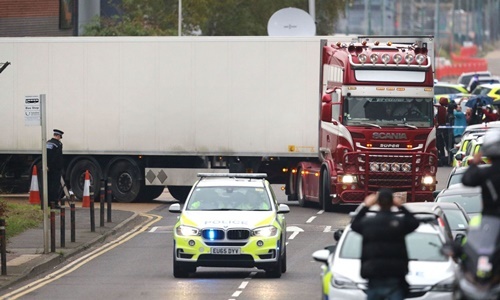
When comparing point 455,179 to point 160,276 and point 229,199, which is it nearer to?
Result: point 229,199

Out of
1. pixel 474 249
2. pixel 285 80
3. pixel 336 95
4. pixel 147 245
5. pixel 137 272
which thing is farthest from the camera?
pixel 285 80

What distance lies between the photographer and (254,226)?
74.8ft

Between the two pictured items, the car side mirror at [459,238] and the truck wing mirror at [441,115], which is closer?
the car side mirror at [459,238]

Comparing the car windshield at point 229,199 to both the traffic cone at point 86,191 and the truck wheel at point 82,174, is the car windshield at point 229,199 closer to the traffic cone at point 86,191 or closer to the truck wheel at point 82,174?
the traffic cone at point 86,191

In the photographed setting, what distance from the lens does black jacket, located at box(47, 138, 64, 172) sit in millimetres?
34688

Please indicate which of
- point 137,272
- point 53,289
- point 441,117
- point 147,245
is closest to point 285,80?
point 441,117

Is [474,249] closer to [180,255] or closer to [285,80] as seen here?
[180,255]

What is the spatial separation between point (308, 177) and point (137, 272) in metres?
11.7

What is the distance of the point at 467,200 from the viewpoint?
25.7 m

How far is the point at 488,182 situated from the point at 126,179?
2497 centimetres

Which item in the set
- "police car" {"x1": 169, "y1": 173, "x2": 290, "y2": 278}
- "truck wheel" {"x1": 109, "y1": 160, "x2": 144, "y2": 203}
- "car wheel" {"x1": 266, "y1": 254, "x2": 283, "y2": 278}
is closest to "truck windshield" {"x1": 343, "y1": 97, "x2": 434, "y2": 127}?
"truck wheel" {"x1": 109, "y1": 160, "x2": 144, "y2": 203}

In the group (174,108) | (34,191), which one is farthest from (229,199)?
(34,191)

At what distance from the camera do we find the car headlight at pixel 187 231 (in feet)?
74.5

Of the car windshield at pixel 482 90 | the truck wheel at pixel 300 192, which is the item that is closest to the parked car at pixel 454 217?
the truck wheel at pixel 300 192
